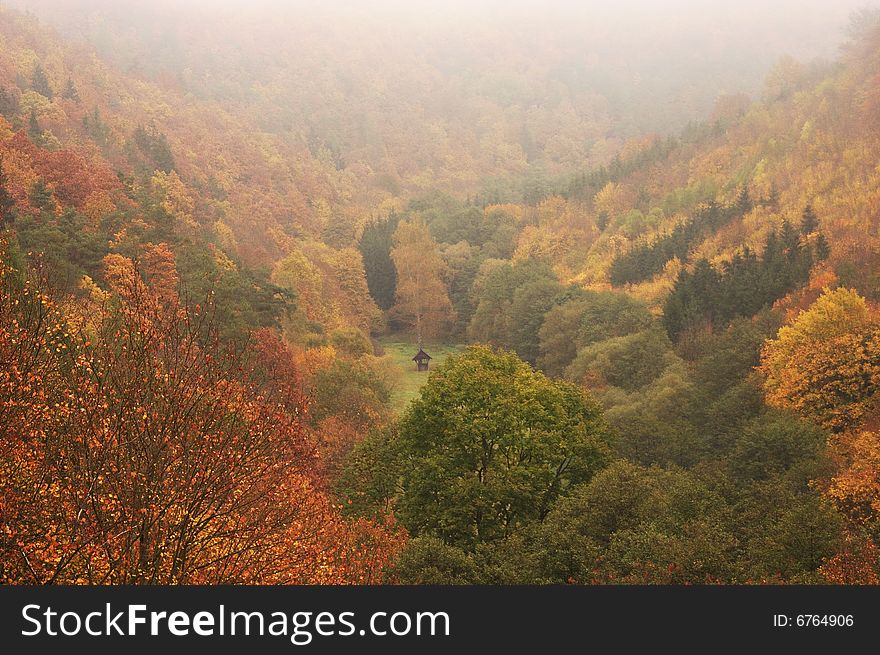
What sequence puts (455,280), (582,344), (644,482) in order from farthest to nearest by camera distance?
1. (455,280)
2. (582,344)
3. (644,482)

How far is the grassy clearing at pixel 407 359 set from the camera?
280 ft

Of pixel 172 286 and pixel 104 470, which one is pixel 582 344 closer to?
pixel 172 286

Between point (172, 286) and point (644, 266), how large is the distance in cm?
6407

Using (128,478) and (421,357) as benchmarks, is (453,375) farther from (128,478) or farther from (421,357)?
(421,357)

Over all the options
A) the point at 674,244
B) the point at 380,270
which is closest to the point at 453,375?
the point at 674,244

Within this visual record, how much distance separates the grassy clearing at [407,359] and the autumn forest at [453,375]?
2.99 feet

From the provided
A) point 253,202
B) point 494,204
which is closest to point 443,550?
point 253,202

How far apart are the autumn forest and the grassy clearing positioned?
0.91 m

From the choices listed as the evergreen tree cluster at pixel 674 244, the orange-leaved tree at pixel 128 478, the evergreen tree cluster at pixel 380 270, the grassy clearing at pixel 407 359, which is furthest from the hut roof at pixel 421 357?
the orange-leaved tree at pixel 128 478

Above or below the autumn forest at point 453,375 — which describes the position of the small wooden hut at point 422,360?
below

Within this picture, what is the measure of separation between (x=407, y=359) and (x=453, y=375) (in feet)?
215

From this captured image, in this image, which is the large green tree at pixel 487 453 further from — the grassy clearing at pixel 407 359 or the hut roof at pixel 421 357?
the hut roof at pixel 421 357

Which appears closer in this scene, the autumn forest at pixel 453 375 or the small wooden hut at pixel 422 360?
the autumn forest at pixel 453 375

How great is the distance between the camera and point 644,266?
10119 centimetres
